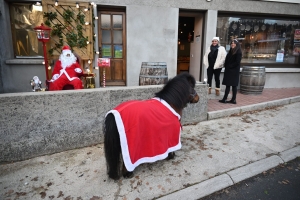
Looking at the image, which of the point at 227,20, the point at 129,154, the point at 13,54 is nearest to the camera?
the point at 129,154

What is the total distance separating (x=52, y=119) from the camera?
3.01 meters

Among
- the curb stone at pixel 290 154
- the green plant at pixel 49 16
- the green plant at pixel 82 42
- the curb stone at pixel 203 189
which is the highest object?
the green plant at pixel 49 16

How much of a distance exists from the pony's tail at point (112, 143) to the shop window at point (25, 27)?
5.58 metres

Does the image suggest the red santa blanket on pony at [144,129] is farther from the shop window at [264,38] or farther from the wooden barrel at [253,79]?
the shop window at [264,38]

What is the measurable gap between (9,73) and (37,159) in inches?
180

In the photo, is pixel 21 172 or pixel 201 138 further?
pixel 201 138

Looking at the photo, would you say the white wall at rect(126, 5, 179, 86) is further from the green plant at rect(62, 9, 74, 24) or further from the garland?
the green plant at rect(62, 9, 74, 24)

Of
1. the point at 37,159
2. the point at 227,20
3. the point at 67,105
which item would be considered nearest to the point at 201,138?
the point at 67,105

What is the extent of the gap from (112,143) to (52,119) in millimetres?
1352

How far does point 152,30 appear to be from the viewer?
261 inches

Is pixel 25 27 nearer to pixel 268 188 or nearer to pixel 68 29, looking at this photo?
pixel 68 29

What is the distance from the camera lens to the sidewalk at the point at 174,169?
2303 mm

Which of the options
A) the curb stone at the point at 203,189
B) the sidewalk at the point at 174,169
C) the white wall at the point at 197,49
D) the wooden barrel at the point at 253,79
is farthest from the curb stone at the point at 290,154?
the white wall at the point at 197,49

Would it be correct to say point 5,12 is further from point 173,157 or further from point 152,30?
point 173,157
